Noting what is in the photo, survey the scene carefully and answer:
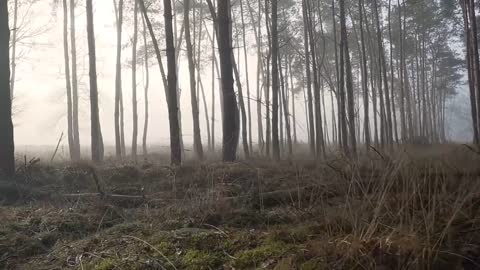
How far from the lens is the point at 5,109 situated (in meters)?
8.07

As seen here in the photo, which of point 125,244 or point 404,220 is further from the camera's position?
point 125,244

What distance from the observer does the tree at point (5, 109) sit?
779cm

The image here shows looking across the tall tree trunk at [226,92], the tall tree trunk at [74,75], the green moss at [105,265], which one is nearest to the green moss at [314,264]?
the green moss at [105,265]

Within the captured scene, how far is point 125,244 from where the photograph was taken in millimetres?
3689

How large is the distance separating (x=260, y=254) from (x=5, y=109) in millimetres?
7209

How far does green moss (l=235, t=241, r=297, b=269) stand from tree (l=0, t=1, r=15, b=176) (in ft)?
21.3

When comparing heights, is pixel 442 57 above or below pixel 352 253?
above

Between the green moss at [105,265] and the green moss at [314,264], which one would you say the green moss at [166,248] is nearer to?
the green moss at [105,265]

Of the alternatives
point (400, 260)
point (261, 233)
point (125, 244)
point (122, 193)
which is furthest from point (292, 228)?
point (122, 193)

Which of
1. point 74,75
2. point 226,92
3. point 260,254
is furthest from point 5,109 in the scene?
point 74,75

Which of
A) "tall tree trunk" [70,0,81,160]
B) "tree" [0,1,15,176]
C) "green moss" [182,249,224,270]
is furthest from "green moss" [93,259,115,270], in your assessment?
"tall tree trunk" [70,0,81,160]

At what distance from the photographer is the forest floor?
2.58 m

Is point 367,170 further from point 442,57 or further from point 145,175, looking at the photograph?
point 442,57

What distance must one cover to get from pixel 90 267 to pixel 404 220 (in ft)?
8.22
